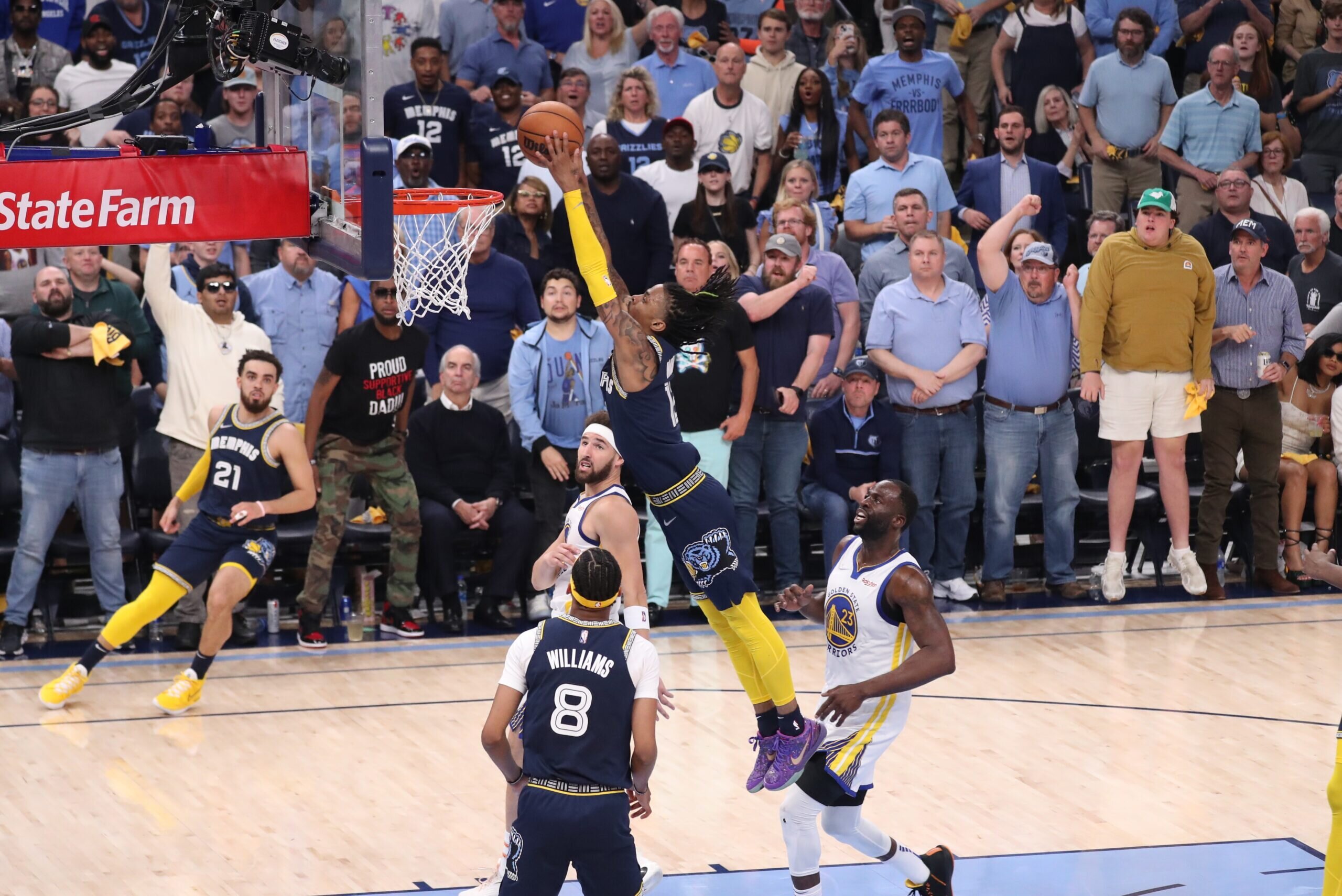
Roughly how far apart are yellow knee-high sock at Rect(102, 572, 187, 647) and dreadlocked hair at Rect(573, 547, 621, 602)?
4596mm

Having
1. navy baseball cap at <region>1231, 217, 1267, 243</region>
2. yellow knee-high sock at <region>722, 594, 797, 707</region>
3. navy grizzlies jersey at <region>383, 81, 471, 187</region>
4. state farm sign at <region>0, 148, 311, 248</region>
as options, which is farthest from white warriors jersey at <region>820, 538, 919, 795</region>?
navy grizzlies jersey at <region>383, 81, 471, 187</region>

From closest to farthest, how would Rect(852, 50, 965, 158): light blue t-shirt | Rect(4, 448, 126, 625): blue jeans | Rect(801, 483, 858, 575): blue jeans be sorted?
Rect(4, 448, 126, 625): blue jeans → Rect(801, 483, 858, 575): blue jeans → Rect(852, 50, 965, 158): light blue t-shirt

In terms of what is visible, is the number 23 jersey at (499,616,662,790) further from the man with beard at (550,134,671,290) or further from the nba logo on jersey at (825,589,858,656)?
the man with beard at (550,134,671,290)

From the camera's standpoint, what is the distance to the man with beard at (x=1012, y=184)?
43.0ft

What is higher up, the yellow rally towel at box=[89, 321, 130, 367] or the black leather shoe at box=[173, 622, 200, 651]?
the yellow rally towel at box=[89, 321, 130, 367]

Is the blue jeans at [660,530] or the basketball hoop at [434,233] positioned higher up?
the basketball hoop at [434,233]

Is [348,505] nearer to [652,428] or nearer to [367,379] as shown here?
[367,379]

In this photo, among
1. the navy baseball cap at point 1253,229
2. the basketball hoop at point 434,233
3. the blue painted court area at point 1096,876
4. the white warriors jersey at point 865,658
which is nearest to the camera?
the white warriors jersey at point 865,658

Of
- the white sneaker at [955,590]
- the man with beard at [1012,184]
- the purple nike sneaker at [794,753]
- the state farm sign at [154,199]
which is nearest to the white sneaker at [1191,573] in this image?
the white sneaker at [955,590]

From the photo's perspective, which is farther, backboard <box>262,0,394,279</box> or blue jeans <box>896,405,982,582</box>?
blue jeans <box>896,405,982,582</box>

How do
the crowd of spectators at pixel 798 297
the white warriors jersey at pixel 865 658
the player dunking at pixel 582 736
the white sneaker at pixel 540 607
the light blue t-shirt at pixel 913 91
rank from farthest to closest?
the light blue t-shirt at pixel 913 91 → the white sneaker at pixel 540 607 → the crowd of spectators at pixel 798 297 → the white warriors jersey at pixel 865 658 → the player dunking at pixel 582 736

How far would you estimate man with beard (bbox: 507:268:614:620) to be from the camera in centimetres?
1115

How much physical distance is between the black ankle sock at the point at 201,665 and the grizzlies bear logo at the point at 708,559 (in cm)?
395

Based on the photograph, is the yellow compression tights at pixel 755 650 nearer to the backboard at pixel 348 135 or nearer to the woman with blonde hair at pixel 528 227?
the backboard at pixel 348 135
